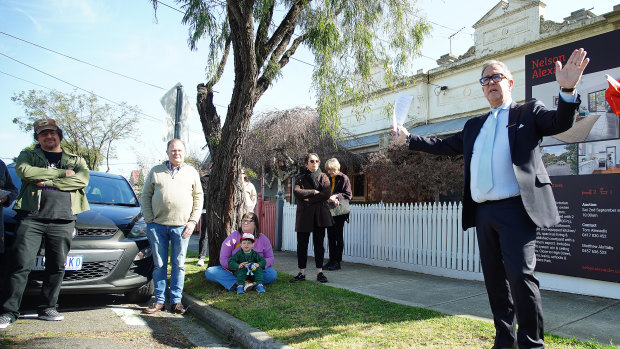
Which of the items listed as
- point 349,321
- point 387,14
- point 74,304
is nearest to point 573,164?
point 349,321

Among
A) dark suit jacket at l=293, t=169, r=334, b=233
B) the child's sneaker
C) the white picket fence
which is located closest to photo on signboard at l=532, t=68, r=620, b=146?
the white picket fence

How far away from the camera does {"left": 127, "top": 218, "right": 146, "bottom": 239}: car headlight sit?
5.08m

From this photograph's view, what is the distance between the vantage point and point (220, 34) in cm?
727

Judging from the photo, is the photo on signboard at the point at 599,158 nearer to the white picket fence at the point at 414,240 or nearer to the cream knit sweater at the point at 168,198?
the white picket fence at the point at 414,240

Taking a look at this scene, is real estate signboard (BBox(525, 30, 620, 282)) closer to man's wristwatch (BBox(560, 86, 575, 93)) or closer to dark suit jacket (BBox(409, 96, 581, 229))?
dark suit jacket (BBox(409, 96, 581, 229))

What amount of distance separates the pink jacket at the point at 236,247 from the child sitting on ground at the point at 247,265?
12 cm

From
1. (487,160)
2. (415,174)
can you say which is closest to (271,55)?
(487,160)

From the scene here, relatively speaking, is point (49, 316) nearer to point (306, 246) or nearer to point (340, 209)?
point (306, 246)

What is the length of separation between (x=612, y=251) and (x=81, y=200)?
5794 mm

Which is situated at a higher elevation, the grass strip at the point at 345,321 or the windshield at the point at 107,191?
the windshield at the point at 107,191

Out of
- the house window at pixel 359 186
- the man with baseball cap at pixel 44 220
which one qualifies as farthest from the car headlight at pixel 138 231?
the house window at pixel 359 186

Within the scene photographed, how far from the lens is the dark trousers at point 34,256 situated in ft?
13.4

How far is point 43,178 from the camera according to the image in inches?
168

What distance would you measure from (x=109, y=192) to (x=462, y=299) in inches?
194
